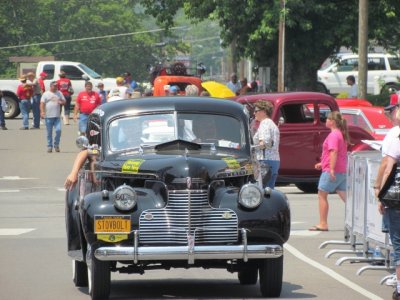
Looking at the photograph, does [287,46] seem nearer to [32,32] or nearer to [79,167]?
[79,167]

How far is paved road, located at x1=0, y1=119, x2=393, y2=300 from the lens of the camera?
1296cm

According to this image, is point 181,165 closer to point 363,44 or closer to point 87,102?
point 87,102

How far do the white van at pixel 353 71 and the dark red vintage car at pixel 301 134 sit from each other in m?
35.5

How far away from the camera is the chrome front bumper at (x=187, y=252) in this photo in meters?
11.9

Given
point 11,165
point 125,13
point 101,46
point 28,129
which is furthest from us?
point 125,13

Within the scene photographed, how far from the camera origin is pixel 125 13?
431ft

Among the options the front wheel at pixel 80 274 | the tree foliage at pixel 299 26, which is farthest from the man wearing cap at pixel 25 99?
the front wheel at pixel 80 274

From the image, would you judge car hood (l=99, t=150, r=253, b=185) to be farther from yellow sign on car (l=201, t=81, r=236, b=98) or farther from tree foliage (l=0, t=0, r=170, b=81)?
tree foliage (l=0, t=0, r=170, b=81)

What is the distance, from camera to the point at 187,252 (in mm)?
11922

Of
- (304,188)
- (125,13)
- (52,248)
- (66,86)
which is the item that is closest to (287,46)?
(66,86)

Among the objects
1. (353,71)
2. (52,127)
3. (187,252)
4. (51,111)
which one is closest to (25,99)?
(52,127)

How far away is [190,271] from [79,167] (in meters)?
1.99

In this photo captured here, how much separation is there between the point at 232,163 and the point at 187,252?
1.30 m

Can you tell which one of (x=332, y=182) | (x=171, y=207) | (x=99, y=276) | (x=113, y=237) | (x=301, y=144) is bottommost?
(x=301, y=144)
